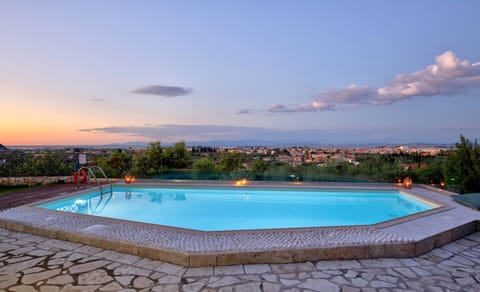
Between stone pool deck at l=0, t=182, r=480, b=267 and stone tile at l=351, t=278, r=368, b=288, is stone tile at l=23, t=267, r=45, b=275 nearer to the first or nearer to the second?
stone pool deck at l=0, t=182, r=480, b=267

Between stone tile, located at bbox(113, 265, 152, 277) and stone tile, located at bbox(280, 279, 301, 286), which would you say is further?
stone tile, located at bbox(113, 265, 152, 277)

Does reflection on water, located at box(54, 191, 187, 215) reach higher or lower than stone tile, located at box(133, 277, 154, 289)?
lower

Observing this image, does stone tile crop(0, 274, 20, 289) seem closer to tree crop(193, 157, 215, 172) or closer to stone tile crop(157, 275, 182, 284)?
stone tile crop(157, 275, 182, 284)

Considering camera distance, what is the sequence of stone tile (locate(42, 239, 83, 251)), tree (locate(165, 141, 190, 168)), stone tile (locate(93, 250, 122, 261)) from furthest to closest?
tree (locate(165, 141, 190, 168)) → stone tile (locate(42, 239, 83, 251)) → stone tile (locate(93, 250, 122, 261))

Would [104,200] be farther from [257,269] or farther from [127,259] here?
[257,269]

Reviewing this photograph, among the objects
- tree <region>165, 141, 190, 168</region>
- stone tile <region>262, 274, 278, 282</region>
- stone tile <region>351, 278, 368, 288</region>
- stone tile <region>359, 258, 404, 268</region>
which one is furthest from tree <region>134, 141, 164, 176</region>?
stone tile <region>351, 278, 368, 288</region>

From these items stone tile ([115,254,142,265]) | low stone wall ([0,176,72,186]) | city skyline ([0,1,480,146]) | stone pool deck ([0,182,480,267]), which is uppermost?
city skyline ([0,1,480,146])

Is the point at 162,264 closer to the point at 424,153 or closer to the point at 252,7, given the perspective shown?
the point at 252,7

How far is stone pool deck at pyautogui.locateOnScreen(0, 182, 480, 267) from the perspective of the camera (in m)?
3.03

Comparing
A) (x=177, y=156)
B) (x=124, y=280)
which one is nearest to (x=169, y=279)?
(x=124, y=280)

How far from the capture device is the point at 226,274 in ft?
9.04

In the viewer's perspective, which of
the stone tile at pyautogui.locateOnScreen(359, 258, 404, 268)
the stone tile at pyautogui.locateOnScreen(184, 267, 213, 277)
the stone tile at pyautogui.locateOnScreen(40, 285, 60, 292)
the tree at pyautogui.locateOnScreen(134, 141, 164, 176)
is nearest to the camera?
the stone tile at pyautogui.locateOnScreen(40, 285, 60, 292)

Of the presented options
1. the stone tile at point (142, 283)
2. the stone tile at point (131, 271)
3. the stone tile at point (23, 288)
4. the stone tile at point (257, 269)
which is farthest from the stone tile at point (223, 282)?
the stone tile at point (23, 288)

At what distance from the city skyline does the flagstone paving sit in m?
6.27
